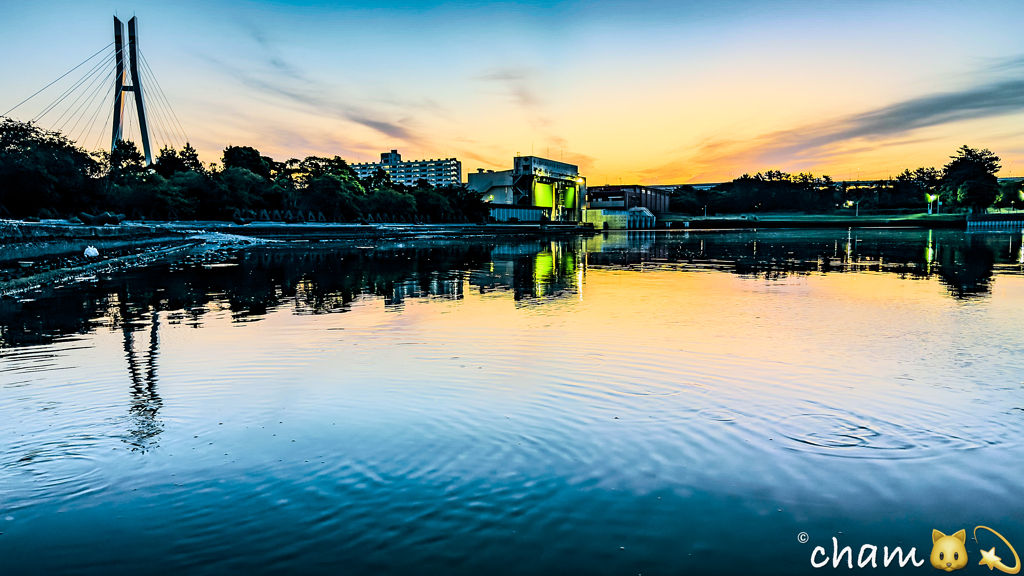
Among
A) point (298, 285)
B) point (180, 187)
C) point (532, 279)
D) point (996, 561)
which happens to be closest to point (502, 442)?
point (996, 561)

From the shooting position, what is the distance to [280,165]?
4904 inches

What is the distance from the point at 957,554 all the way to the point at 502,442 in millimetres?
3835

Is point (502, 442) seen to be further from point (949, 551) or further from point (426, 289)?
point (426, 289)

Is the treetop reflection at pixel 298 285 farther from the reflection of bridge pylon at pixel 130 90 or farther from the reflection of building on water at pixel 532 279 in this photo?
the reflection of bridge pylon at pixel 130 90

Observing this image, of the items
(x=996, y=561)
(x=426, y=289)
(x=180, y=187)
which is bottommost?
(x=996, y=561)

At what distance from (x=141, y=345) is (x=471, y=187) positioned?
18823cm

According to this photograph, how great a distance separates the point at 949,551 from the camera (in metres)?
4.57

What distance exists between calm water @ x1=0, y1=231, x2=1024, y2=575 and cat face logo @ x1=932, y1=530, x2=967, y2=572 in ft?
0.21

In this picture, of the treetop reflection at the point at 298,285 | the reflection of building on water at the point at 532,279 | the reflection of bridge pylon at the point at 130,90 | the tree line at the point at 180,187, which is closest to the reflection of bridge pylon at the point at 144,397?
the treetop reflection at the point at 298,285

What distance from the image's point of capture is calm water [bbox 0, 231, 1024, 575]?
4.59 meters

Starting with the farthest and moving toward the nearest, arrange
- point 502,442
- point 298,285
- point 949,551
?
point 298,285, point 502,442, point 949,551

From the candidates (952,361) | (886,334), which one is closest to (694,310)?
(886,334)

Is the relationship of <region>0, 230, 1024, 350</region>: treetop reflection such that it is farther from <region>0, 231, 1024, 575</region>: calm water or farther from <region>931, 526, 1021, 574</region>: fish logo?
<region>931, 526, 1021, 574</region>: fish logo

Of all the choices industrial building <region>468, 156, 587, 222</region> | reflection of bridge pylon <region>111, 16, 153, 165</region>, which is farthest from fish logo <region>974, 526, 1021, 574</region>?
industrial building <region>468, 156, 587, 222</region>
